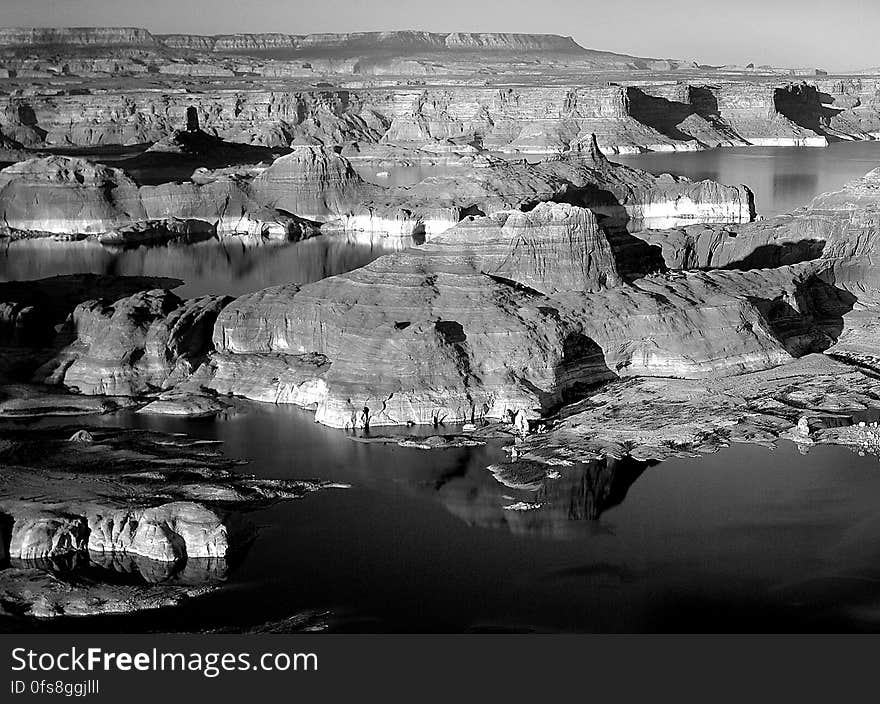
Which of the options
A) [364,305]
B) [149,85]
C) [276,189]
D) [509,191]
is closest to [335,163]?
[276,189]

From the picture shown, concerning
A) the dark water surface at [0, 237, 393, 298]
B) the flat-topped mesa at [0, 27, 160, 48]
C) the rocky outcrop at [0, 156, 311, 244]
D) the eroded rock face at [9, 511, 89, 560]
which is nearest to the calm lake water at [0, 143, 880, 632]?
the eroded rock face at [9, 511, 89, 560]

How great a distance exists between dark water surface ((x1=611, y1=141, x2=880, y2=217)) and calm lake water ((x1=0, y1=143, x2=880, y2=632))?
142 feet

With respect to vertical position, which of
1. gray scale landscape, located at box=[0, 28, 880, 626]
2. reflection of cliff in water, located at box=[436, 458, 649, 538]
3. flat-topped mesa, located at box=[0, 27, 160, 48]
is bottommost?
reflection of cliff in water, located at box=[436, 458, 649, 538]

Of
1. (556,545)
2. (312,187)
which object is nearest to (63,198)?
(312,187)

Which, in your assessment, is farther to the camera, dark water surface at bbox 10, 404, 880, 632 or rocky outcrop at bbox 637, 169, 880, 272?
rocky outcrop at bbox 637, 169, 880, 272

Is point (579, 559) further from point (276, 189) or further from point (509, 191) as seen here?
point (276, 189)

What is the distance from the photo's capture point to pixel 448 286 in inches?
1383

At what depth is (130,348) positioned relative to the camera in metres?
35.5

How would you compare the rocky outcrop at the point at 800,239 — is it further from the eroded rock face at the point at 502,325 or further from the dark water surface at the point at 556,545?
the dark water surface at the point at 556,545

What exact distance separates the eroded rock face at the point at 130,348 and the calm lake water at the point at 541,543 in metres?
2.33

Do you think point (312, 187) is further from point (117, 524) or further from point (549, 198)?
point (117, 524)

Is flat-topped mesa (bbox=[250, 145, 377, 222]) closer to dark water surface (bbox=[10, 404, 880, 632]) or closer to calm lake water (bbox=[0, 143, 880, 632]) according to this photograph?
calm lake water (bbox=[0, 143, 880, 632])

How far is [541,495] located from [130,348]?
13404 millimetres

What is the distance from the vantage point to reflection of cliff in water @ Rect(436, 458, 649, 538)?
26094 mm
